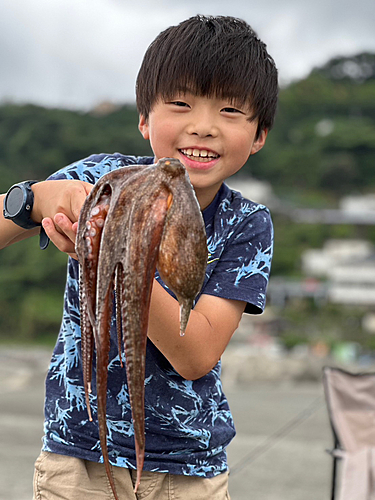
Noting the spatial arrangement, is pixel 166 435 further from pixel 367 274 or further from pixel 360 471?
pixel 367 274

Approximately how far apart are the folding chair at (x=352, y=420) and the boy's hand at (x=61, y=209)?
2.24m

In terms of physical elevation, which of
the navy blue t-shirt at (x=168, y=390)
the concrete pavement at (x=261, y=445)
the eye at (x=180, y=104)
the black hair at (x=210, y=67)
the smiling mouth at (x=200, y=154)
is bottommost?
the concrete pavement at (x=261, y=445)

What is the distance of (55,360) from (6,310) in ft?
146

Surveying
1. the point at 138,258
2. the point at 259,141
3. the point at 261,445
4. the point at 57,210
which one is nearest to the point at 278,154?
the point at 261,445

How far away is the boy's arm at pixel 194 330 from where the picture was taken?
3.09 feet

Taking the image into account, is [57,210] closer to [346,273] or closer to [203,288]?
[203,288]

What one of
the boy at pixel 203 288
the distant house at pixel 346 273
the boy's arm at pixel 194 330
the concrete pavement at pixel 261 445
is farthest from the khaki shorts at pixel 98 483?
the distant house at pixel 346 273

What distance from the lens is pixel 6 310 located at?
145 ft

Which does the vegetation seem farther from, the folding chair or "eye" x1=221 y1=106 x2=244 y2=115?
"eye" x1=221 y1=106 x2=244 y2=115

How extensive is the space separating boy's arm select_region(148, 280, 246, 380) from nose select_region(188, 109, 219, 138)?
289 millimetres

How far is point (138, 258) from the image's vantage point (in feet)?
2.38

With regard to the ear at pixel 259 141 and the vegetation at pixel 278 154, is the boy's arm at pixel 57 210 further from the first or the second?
the vegetation at pixel 278 154

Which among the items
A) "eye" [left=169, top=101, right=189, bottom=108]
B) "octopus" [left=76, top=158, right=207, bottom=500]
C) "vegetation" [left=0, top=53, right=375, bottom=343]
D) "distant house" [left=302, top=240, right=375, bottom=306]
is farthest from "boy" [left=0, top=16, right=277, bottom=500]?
"distant house" [left=302, top=240, right=375, bottom=306]

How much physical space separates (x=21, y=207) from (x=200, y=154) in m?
0.32
